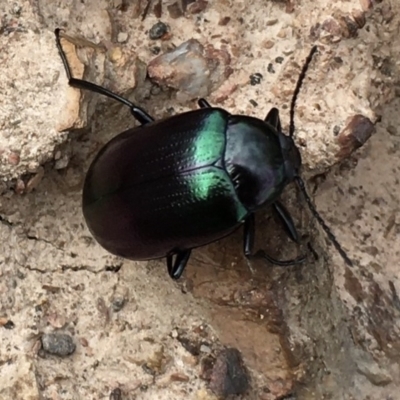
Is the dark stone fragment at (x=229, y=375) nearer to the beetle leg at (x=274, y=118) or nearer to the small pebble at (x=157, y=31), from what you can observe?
the beetle leg at (x=274, y=118)

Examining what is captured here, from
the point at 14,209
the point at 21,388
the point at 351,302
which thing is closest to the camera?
the point at 21,388

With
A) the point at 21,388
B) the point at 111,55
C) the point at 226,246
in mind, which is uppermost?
the point at 111,55

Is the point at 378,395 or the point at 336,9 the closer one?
the point at 336,9

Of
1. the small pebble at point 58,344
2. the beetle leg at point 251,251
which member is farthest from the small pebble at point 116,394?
the beetle leg at point 251,251

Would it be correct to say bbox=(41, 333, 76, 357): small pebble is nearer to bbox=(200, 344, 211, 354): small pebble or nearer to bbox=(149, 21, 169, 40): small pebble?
bbox=(200, 344, 211, 354): small pebble

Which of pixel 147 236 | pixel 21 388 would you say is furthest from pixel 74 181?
pixel 21 388

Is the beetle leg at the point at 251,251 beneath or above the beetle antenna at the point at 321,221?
A: beneath

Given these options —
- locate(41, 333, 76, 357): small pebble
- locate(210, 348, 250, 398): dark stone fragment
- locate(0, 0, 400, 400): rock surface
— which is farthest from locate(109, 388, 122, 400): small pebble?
locate(210, 348, 250, 398): dark stone fragment

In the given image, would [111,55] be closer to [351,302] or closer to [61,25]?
[61,25]
